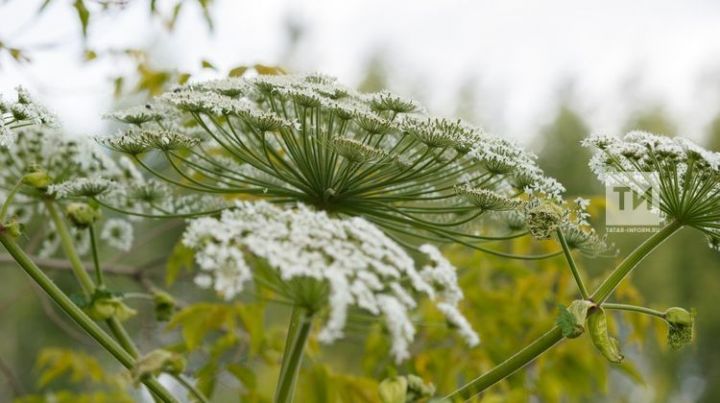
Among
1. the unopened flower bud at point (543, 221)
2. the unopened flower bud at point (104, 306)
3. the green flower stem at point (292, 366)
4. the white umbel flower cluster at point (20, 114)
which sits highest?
the white umbel flower cluster at point (20, 114)

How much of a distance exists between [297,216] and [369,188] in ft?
1.86

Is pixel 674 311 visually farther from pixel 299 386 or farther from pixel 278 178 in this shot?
pixel 299 386

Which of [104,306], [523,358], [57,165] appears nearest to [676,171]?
[523,358]

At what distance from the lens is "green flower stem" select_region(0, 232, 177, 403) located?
5.51 ft

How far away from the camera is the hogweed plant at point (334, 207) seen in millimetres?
1533

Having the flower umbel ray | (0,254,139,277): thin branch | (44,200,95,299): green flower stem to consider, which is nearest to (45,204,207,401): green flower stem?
(44,200,95,299): green flower stem

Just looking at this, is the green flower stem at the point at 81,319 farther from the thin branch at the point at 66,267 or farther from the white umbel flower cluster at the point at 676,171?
the thin branch at the point at 66,267

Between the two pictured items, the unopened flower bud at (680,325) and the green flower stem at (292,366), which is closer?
the green flower stem at (292,366)

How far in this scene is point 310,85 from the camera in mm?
2189

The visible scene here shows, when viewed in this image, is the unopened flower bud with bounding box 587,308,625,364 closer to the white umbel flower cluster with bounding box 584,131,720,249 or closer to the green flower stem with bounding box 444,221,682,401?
the green flower stem with bounding box 444,221,682,401

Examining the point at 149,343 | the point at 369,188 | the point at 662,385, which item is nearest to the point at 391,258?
the point at 369,188

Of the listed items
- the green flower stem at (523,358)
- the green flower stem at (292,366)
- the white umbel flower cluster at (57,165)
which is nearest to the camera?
the green flower stem at (292,366)

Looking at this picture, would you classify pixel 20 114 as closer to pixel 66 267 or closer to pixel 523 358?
pixel 523 358

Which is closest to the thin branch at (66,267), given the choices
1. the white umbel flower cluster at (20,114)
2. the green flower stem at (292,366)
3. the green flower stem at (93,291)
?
the green flower stem at (93,291)
